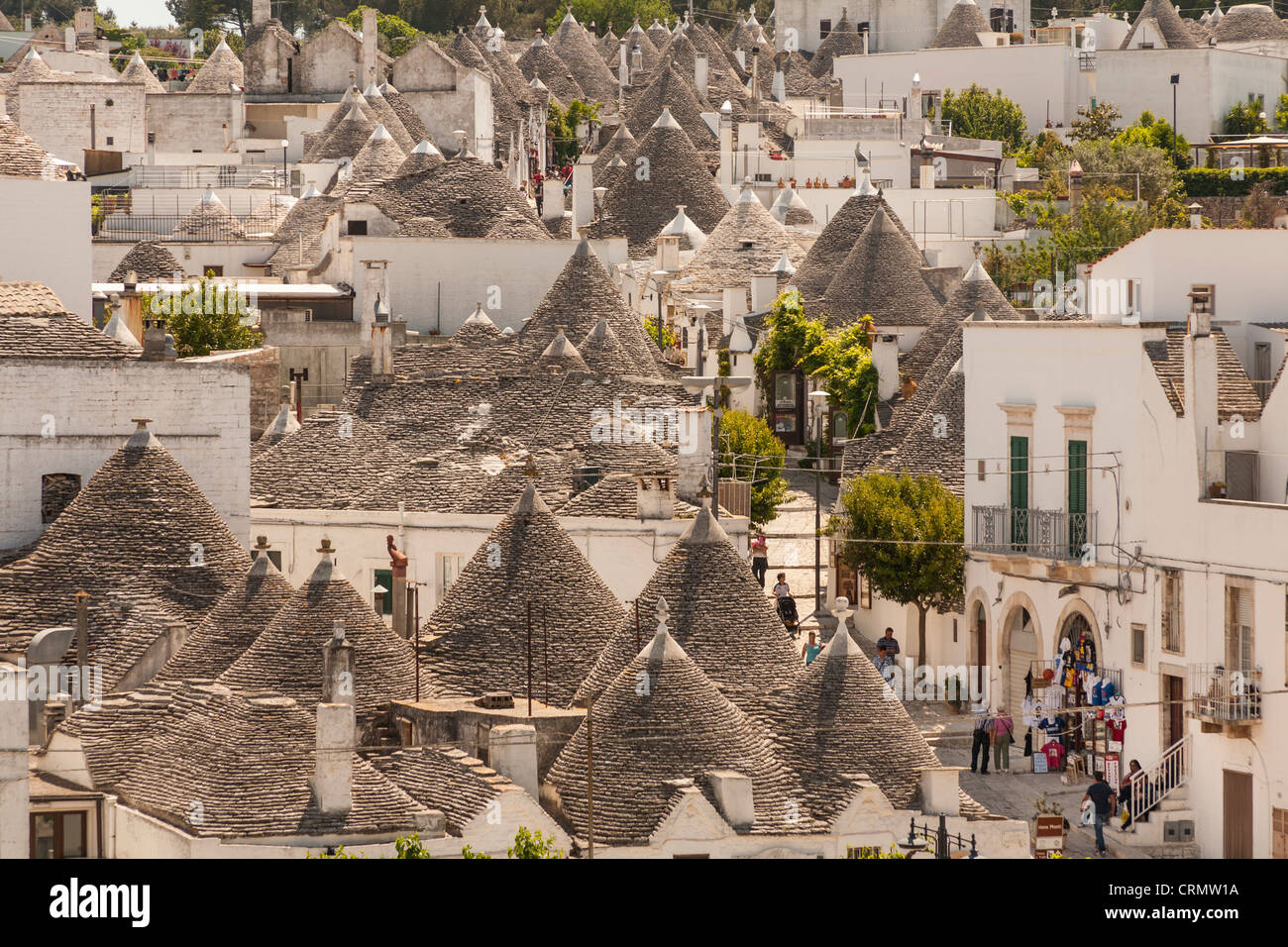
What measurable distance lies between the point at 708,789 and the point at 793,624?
1429 cm

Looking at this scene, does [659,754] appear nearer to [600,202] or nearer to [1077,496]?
[1077,496]

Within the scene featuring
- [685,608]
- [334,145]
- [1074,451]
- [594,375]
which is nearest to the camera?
[685,608]

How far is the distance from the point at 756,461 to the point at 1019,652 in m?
9.82

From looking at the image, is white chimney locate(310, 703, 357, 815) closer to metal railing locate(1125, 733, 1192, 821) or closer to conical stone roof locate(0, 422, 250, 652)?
conical stone roof locate(0, 422, 250, 652)

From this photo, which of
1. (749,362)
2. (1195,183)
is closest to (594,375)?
(749,362)

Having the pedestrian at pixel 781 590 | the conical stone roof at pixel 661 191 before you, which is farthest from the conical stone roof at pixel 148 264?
the pedestrian at pixel 781 590

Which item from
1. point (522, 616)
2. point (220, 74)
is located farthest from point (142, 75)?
A: point (522, 616)

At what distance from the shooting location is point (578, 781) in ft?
108

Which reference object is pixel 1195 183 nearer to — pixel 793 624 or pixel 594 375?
pixel 594 375

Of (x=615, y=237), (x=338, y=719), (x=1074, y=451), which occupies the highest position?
(x=615, y=237)

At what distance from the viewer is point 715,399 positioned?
53.4 meters

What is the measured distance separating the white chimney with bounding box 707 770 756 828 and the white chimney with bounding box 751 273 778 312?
3862cm
